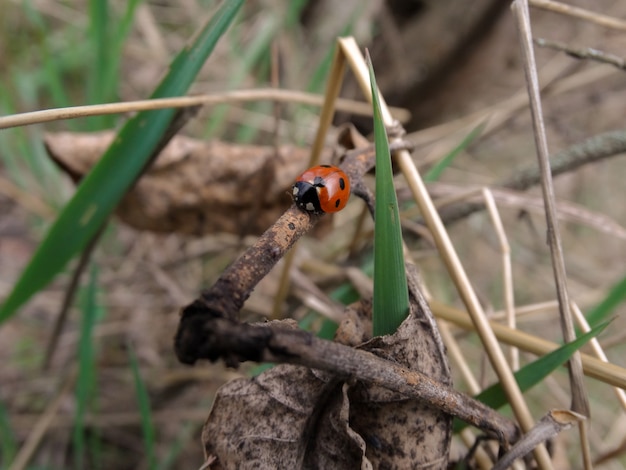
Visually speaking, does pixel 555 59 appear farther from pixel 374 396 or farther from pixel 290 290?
pixel 374 396

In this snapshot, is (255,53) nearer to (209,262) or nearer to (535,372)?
(209,262)

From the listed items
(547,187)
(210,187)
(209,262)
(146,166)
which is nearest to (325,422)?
(547,187)

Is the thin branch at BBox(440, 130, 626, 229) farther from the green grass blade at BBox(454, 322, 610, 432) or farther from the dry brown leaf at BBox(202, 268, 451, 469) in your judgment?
the dry brown leaf at BBox(202, 268, 451, 469)

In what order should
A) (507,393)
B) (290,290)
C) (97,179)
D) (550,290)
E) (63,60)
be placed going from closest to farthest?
(507,393) → (97,179) → (290,290) → (63,60) → (550,290)

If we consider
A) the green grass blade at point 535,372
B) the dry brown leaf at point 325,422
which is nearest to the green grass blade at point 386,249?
the dry brown leaf at point 325,422

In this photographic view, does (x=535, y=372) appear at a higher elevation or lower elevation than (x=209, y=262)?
lower

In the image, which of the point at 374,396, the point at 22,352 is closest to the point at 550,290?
the point at 374,396
